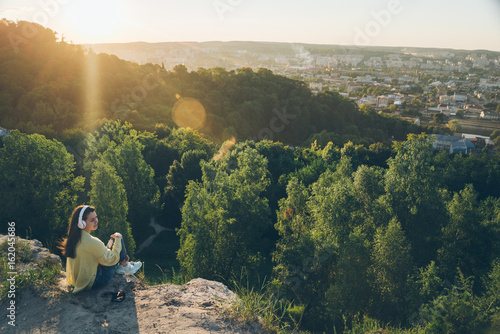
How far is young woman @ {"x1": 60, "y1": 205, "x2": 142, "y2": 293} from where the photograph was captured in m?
7.96

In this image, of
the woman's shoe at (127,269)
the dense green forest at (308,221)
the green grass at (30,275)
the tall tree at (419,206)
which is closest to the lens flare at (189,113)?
the dense green forest at (308,221)

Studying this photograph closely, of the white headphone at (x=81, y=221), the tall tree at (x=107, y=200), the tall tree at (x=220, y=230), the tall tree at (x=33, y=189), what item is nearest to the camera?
the white headphone at (x=81, y=221)

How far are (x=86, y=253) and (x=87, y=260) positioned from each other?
0.17 metres

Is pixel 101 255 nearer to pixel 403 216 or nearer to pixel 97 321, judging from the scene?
pixel 97 321

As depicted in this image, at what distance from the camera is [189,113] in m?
67.9

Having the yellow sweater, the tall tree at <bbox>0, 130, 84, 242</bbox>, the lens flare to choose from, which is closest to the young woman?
the yellow sweater

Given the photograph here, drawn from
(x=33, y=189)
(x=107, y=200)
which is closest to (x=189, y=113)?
(x=33, y=189)

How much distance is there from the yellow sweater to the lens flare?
55.2 meters

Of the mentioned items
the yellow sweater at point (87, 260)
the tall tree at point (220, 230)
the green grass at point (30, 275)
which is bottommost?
the tall tree at point (220, 230)

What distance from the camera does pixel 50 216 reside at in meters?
21.8

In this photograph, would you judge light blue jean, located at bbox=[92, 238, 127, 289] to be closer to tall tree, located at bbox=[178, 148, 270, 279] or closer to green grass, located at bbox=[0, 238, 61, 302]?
green grass, located at bbox=[0, 238, 61, 302]

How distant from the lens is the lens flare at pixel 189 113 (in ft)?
212

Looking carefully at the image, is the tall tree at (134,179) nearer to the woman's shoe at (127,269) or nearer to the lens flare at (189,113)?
the woman's shoe at (127,269)

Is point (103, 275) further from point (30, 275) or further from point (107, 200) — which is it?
point (107, 200)
